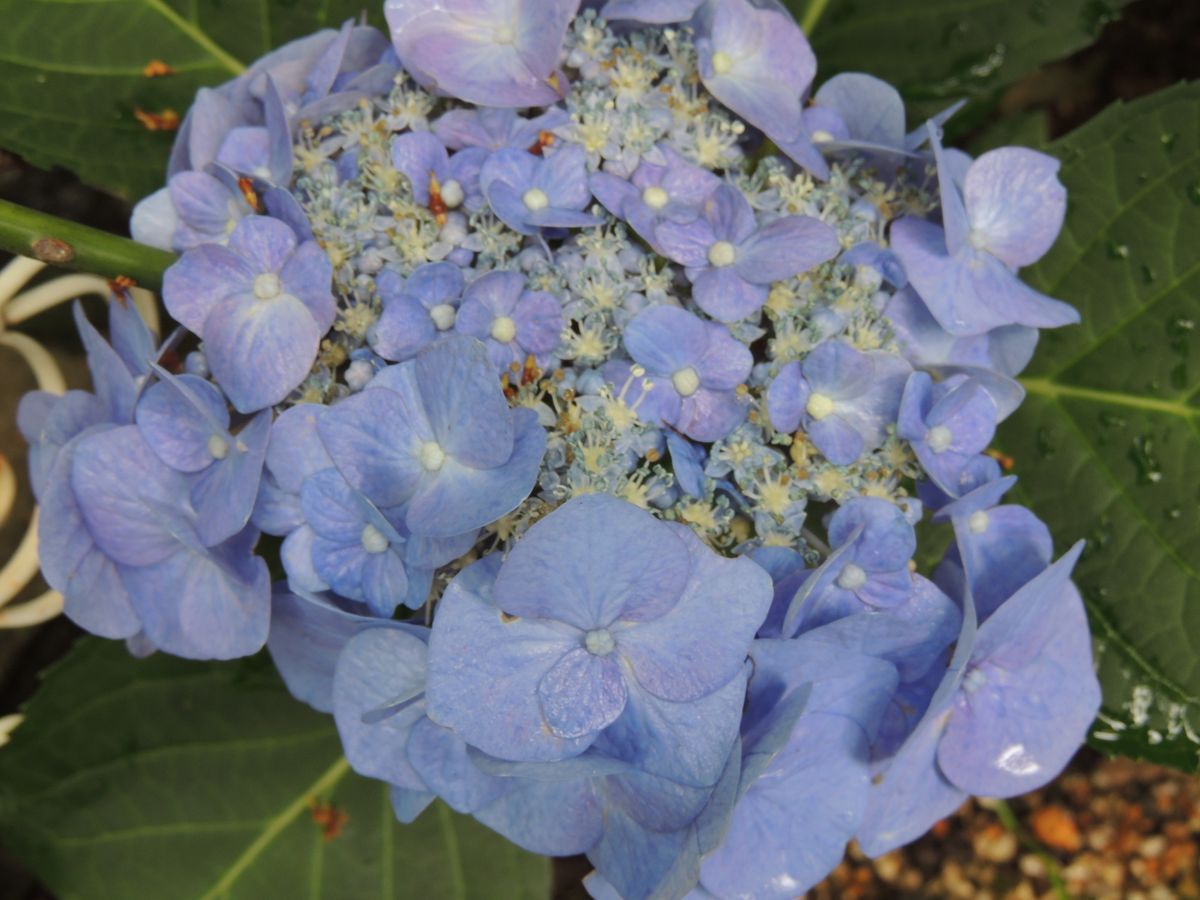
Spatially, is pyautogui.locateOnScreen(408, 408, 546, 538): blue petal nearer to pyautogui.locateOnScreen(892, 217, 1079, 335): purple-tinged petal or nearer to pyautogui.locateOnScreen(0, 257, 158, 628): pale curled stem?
pyautogui.locateOnScreen(892, 217, 1079, 335): purple-tinged petal

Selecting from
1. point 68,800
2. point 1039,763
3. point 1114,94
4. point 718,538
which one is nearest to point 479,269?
point 718,538

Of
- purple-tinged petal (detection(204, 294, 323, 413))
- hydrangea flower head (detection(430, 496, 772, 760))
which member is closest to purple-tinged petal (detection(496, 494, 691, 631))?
hydrangea flower head (detection(430, 496, 772, 760))

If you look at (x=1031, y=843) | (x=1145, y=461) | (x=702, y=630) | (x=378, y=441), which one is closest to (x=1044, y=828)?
Answer: (x=1031, y=843)

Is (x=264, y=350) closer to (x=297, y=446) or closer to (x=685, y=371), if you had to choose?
(x=297, y=446)

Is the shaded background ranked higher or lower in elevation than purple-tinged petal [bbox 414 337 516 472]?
lower

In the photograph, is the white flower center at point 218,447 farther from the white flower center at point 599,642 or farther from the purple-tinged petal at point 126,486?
the white flower center at point 599,642
